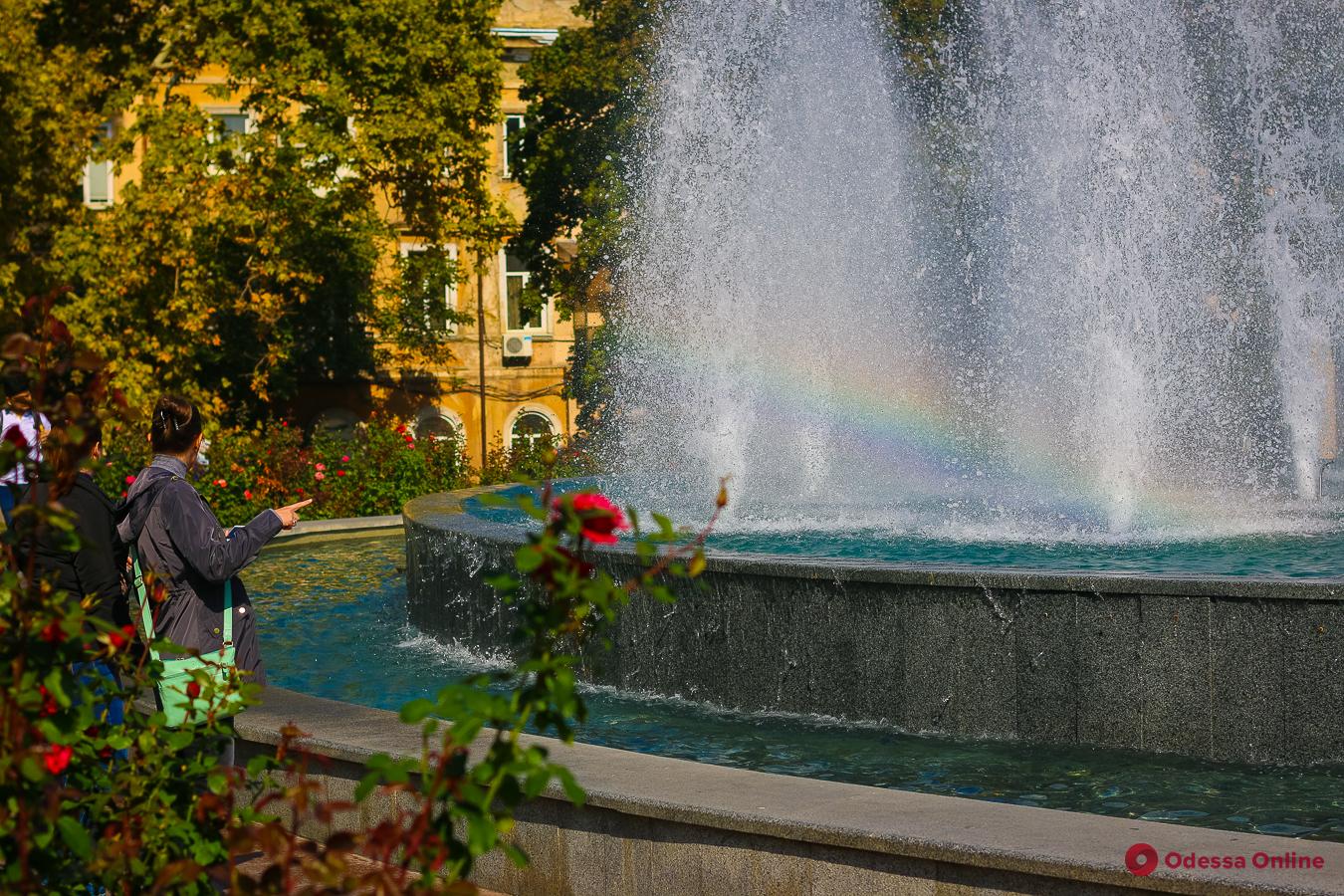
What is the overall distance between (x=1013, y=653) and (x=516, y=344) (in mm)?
34713

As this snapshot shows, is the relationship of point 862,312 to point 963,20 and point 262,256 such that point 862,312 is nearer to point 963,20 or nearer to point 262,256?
point 963,20

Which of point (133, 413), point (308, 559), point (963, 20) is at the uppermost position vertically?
point (963, 20)

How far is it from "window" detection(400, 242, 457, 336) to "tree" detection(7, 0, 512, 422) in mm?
503

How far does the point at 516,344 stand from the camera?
134 feet

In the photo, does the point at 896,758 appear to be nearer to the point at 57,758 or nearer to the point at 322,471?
the point at 57,758

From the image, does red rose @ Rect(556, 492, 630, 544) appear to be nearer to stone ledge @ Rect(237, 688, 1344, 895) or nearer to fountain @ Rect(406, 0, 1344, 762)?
stone ledge @ Rect(237, 688, 1344, 895)

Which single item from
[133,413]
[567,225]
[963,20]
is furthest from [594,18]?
[133,413]

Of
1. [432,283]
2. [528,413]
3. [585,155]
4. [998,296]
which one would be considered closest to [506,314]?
[528,413]

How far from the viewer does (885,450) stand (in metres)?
15.7

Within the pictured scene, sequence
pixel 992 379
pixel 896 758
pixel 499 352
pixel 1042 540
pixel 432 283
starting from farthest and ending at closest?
pixel 499 352, pixel 432 283, pixel 992 379, pixel 1042 540, pixel 896 758

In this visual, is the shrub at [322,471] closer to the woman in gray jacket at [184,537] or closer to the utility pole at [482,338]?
the woman in gray jacket at [184,537]

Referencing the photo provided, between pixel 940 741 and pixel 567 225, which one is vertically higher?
pixel 567 225

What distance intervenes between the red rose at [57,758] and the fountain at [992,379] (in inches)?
179

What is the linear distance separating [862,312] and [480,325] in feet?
81.5
